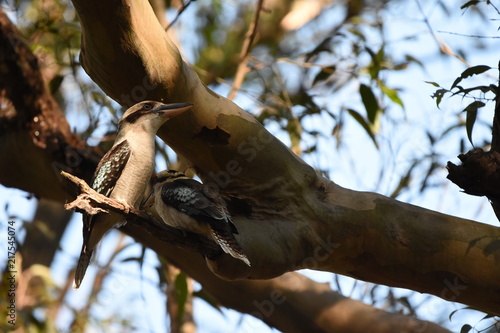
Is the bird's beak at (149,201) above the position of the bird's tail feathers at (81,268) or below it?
above

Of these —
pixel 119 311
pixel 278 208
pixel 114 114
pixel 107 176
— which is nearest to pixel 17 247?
pixel 114 114

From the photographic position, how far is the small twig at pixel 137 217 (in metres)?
1.76

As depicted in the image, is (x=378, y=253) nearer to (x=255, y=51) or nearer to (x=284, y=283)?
(x=284, y=283)

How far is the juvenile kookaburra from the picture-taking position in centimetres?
204

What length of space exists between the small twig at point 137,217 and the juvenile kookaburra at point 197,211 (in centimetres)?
5

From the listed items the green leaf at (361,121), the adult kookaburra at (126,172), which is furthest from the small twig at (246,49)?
the adult kookaburra at (126,172)

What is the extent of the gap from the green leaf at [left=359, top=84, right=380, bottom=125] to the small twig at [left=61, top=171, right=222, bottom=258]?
1.82 m

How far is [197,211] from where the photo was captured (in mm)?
2182

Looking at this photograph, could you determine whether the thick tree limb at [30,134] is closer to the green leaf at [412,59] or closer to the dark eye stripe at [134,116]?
the dark eye stripe at [134,116]

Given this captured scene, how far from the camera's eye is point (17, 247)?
4156 millimetres

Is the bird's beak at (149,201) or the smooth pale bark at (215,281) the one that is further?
the smooth pale bark at (215,281)

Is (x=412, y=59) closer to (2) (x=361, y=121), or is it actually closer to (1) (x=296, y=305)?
(2) (x=361, y=121)

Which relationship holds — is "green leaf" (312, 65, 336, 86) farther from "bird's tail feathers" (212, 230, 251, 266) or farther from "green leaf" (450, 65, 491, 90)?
"bird's tail feathers" (212, 230, 251, 266)

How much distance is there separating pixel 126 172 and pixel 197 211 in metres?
0.38
